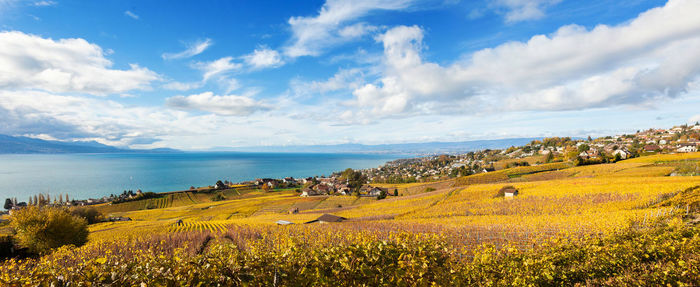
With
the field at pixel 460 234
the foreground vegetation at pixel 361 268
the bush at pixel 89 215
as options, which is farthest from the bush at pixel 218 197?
the foreground vegetation at pixel 361 268

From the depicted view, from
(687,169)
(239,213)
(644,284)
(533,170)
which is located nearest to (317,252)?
(644,284)

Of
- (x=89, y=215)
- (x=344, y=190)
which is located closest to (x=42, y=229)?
(x=89, y=215)

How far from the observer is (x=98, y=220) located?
179 feet

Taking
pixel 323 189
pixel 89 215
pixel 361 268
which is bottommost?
pixel 323 189

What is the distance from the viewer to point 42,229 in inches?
984

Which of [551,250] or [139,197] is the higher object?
[551,250]

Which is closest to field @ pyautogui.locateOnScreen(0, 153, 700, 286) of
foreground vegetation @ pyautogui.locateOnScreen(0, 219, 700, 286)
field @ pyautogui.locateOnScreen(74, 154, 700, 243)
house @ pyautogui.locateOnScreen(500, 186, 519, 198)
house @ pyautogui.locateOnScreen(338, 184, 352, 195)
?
foreground vegetation @ pyautogui.locateOnScreen(0, 219, 700, 286)

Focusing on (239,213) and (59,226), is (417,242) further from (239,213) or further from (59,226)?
(239,213)

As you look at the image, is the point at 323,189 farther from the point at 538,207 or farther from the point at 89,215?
the point at 538,207

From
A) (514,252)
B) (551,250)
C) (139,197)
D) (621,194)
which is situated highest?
(514,252)

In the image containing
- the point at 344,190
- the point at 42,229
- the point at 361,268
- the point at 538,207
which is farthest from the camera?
the point at 344,190

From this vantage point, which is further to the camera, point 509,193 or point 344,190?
point 344,190

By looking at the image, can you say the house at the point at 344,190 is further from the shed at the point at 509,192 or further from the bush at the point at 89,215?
the bush at the point at 89,215

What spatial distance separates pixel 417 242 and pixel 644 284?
478 cm
